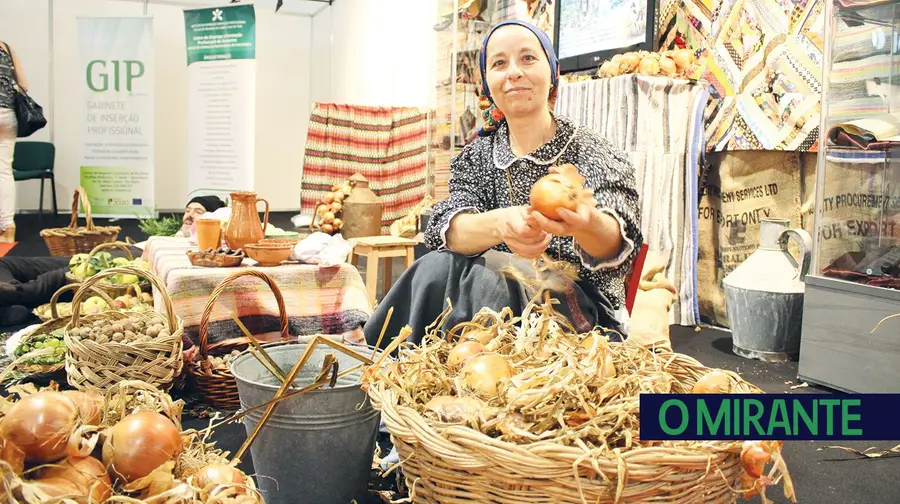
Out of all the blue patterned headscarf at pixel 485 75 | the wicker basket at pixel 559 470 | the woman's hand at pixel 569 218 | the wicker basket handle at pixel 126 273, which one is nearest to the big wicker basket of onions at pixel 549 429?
the wicker basket at pixel 559 470

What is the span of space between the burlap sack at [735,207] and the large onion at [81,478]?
3637mm

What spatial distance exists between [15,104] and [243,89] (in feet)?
5.76

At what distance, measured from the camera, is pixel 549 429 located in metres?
1.18

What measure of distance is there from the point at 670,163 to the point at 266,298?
7.68 ft

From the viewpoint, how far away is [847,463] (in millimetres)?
2215

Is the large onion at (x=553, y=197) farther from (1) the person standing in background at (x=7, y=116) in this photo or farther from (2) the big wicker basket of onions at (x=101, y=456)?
(1) the person standing in background at (x=7, y=116)

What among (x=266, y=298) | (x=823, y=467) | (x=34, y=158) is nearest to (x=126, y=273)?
(x=266, y=298)

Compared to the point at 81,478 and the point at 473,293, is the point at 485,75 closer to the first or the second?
the point at 473,293

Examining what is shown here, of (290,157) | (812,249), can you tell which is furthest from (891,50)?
(290,157)

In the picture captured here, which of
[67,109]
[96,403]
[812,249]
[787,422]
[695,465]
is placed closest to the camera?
[787,422]

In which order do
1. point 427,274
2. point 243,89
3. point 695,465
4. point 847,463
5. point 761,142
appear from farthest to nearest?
point 243,89, point 761,142, point 847,463, point 427,274, point 695,465

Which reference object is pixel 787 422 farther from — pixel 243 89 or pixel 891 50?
pixel 243 89

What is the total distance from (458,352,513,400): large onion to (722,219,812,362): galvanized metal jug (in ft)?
8.17

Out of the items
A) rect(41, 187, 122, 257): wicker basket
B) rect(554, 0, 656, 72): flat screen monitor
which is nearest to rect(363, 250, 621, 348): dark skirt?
rect(554, 0, 656, 72): flat screen monitor
